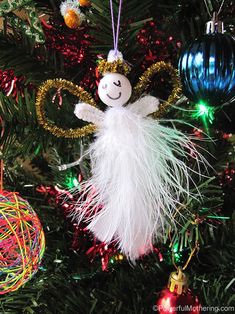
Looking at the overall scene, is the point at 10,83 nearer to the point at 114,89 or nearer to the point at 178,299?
the point at 114,89

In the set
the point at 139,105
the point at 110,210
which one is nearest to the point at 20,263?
the point at 110,210

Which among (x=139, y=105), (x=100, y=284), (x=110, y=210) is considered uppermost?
(x=139, y=105)

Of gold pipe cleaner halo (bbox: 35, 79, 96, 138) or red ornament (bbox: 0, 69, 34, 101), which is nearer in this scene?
gold pipe cleaner halo (bbox: 35, 79, 96, 138)

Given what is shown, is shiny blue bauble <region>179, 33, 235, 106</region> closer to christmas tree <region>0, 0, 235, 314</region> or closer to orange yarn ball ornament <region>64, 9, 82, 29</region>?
christmas tree <region>0, 0, 235, 314</region>

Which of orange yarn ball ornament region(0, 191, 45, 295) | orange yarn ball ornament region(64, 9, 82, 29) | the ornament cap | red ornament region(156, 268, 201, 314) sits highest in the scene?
orange yarn ball ornament region(64, 9, 82, 29)

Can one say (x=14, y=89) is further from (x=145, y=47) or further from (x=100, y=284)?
(x=100, y=284)

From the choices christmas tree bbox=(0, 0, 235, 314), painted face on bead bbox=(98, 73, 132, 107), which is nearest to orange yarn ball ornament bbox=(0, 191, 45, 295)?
christmas tree bbox=(0, 0, 235, 314)

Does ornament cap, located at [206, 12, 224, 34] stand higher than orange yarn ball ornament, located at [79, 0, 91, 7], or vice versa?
orange yarn ball ornament, located at [79, 0, 91, 7]
